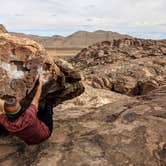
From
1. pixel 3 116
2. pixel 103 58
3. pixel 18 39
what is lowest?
pixel 103 58

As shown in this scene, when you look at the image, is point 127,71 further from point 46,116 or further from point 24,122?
point 24,122

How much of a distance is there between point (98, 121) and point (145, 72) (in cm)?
1586

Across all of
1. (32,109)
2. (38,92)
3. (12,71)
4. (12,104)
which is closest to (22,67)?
(12,71)

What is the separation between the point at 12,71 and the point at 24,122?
178cm

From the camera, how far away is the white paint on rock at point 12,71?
872cm

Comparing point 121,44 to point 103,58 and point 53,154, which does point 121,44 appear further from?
point 53,154

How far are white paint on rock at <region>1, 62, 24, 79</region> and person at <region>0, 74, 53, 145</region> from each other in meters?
0.82

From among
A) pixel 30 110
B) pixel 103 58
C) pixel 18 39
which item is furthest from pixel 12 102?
pixel 103 58

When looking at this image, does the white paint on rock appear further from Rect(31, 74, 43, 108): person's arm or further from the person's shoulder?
the person's shoulder

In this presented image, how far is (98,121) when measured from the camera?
9.36 metres

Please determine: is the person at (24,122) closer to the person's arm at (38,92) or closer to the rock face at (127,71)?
the person's arm at (38,92)

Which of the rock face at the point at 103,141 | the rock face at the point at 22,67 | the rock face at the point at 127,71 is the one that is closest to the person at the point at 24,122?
the rock face at the point at 103,141

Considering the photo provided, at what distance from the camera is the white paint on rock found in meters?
8.72

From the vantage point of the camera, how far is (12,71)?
8.74 m
